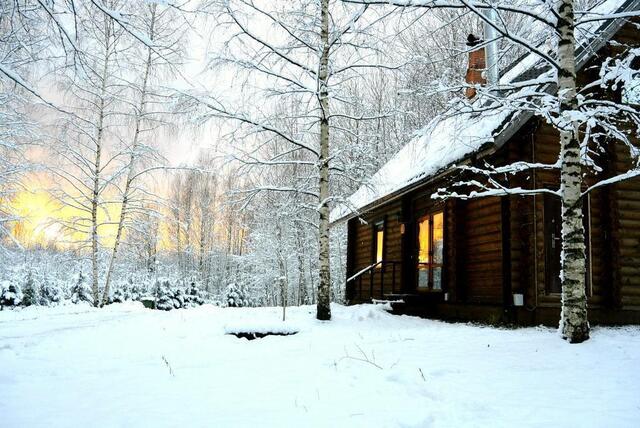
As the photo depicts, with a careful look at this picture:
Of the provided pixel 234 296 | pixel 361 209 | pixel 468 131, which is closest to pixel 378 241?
pixel 361 209

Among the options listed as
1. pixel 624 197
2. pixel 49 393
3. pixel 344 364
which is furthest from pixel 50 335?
pixel 624 197

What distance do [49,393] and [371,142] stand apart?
7.91 metres

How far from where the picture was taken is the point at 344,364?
5277 mm

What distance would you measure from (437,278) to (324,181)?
Answer: 13.1ft

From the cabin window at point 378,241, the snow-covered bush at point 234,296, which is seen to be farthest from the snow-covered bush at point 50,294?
the cabin window at point 378,241

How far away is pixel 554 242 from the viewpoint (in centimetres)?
873

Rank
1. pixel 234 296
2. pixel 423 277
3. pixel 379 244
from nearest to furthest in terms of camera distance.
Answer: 1. pixel 423 277
2. pixel 379 244
3. pixel 234 296

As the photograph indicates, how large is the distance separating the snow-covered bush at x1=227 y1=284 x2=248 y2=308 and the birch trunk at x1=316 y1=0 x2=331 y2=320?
2038 centimetres

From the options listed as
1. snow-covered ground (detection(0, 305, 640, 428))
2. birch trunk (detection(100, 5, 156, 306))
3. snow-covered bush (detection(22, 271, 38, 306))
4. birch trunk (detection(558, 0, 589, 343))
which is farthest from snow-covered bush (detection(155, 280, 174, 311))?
birch trunk (detection(558, 0, 589, 343))

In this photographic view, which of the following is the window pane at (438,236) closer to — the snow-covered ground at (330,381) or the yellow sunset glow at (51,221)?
the snow-covered ground at (330,381)

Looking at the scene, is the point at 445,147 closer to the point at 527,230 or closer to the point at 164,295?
the point at 527,230

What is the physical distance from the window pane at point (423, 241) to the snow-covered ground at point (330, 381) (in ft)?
15.4

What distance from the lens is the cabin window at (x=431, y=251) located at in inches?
438

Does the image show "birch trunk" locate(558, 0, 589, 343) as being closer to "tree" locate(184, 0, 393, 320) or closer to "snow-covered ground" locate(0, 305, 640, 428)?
"snow-covered ground" locate(0, 305, 640, 428)
